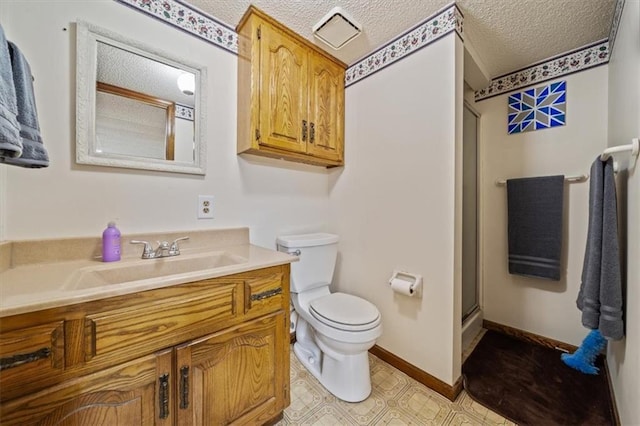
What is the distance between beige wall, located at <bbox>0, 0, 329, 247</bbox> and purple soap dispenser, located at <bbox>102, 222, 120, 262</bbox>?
0.10 meters

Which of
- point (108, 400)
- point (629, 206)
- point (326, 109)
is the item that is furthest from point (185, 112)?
point (629, 206)

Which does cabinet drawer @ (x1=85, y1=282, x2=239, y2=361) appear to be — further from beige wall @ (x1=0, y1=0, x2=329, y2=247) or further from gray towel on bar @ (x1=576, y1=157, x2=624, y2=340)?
gray towel on bar @ (x1=576, y1=157, x2=624, y2=340)

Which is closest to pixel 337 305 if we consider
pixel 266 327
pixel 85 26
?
pixel 266 327

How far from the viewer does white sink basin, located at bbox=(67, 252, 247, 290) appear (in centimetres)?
91

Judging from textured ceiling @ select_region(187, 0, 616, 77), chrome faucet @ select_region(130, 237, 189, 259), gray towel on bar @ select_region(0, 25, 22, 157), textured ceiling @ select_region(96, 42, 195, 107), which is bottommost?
chrome faucet @ select_region(130, 237, 189, 259)

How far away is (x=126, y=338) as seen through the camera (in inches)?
29.1

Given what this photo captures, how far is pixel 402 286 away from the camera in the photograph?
142cm

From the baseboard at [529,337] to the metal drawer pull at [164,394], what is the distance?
227 cm

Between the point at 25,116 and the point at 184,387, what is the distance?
39.3 inches

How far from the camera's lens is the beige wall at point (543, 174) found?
1.62 m

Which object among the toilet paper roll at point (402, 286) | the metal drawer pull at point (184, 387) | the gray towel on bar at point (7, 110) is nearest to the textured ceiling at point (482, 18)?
the gray towel on bar at point (7, 110)

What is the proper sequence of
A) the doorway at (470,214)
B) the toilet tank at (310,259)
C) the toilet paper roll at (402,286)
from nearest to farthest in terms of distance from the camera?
the toilet paper roll at (402,286) < the toilet tank at (310,259) < the doorway at (470,214)

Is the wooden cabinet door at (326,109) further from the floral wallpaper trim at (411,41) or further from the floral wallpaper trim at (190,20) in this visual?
the floral wallpaper trim at (190,20)

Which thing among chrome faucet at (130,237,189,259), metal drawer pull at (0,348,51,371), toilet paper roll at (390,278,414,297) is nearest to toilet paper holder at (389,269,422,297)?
toilet paper roll at (390,278,414,297)
